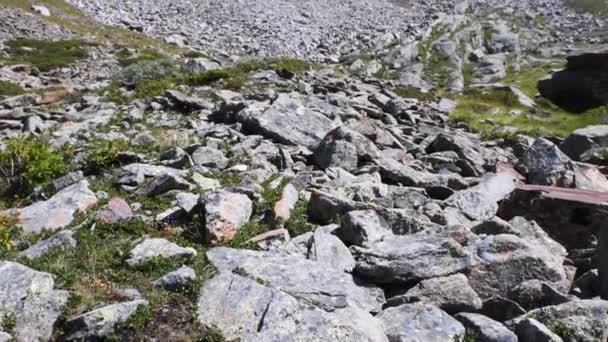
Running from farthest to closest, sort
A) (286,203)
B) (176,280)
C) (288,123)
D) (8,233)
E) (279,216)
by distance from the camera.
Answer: (288,123) → (286,203) → (279,216) → (8,233) → (176,280)

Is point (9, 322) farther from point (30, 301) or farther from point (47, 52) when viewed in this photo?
point (47, 52)

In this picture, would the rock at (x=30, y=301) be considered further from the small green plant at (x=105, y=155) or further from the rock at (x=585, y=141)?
the rock at (x=585, y=141)

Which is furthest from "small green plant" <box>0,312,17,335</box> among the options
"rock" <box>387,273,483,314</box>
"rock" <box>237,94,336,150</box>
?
"rock" <box>237,94,336,150</box>

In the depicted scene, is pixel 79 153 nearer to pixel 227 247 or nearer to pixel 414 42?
pixel 227 247

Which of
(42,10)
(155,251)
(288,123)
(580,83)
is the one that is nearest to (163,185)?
(155,251)

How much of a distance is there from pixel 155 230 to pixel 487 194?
10.2 m

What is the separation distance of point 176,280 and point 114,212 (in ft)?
13.2

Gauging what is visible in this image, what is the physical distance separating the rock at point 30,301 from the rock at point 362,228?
609 centimetres

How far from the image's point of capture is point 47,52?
142 ft

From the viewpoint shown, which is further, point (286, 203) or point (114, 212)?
point (286, 203)

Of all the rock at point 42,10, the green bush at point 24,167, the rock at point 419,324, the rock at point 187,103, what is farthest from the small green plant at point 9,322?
the rock at point 42,10

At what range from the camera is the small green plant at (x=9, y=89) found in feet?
99.2

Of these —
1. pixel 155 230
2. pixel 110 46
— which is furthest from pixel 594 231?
pixel 110 46

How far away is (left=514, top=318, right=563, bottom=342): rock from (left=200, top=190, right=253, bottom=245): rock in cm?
617
